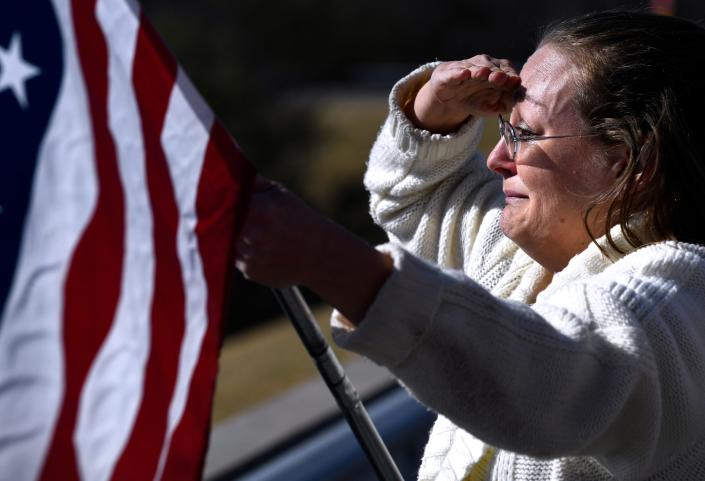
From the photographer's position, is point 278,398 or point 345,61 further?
point 345,61

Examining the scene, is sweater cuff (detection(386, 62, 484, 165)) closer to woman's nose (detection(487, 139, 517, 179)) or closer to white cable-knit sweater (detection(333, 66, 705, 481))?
woman's nose (detection(487, 139, 517, 179))

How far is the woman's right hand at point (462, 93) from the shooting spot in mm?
2105

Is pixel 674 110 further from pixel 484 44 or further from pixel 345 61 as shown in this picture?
pixel 345 61

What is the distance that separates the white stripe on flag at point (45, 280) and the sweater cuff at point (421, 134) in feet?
3.56

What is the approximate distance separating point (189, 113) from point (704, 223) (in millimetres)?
958

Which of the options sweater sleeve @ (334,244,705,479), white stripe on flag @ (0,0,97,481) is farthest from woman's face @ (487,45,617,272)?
white stripe on flag @ (0,0,97,481)

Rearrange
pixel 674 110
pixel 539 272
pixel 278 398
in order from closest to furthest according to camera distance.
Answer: pixel 674 110
pixel 539 272
pixel 278 398

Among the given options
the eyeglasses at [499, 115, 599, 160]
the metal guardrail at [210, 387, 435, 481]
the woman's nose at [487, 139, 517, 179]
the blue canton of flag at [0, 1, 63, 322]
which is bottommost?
the metal guardrail at [210, 387, 435, 481]

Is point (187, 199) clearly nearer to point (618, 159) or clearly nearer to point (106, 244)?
point (106, 244)

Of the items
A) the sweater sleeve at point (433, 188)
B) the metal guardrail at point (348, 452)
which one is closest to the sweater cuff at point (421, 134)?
the sweater sleeve at point (433, 188)

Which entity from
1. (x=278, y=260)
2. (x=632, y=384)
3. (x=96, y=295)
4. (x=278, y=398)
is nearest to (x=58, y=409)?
(x=96, y=295)

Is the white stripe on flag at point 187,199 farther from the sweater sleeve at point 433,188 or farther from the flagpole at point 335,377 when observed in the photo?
the sweater sleeve at point 433,188

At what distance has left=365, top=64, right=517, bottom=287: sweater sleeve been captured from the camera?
247 cm

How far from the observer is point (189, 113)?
1.60 meters
